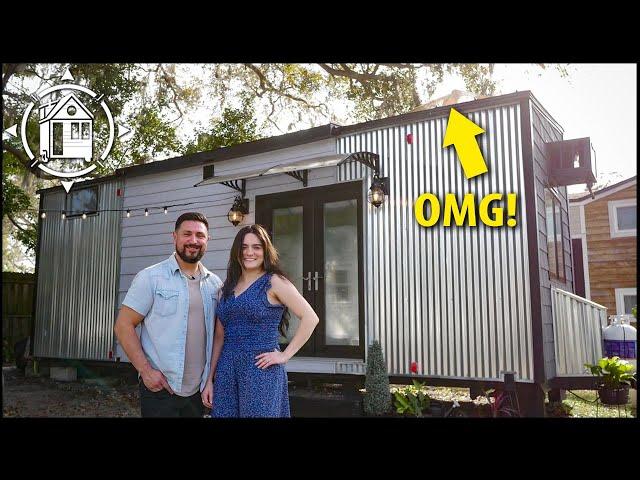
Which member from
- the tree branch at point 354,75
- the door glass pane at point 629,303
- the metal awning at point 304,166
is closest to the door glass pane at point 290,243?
the metal awning at point 304,166

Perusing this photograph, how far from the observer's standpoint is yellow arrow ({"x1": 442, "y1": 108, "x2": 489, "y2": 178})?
14.1 feet

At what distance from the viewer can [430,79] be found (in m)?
9.85

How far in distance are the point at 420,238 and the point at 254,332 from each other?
95.3 inches

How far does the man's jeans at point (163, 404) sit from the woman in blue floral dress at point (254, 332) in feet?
0.30

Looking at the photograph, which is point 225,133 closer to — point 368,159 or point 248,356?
point 368,159

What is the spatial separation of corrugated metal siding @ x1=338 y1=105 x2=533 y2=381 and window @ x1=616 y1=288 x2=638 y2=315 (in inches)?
78.3

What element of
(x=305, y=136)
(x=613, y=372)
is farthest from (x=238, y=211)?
(x=613, y=372)

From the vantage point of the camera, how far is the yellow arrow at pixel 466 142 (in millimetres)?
4292

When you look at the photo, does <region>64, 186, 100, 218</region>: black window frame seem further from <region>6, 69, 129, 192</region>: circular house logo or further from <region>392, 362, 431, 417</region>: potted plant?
<region>392, 362, 431, 417</region>: potted plant

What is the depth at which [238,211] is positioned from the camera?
17.9 ft

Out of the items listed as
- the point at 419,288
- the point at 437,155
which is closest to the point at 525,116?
the point at 437,155

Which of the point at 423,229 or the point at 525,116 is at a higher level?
the point at 525,116
